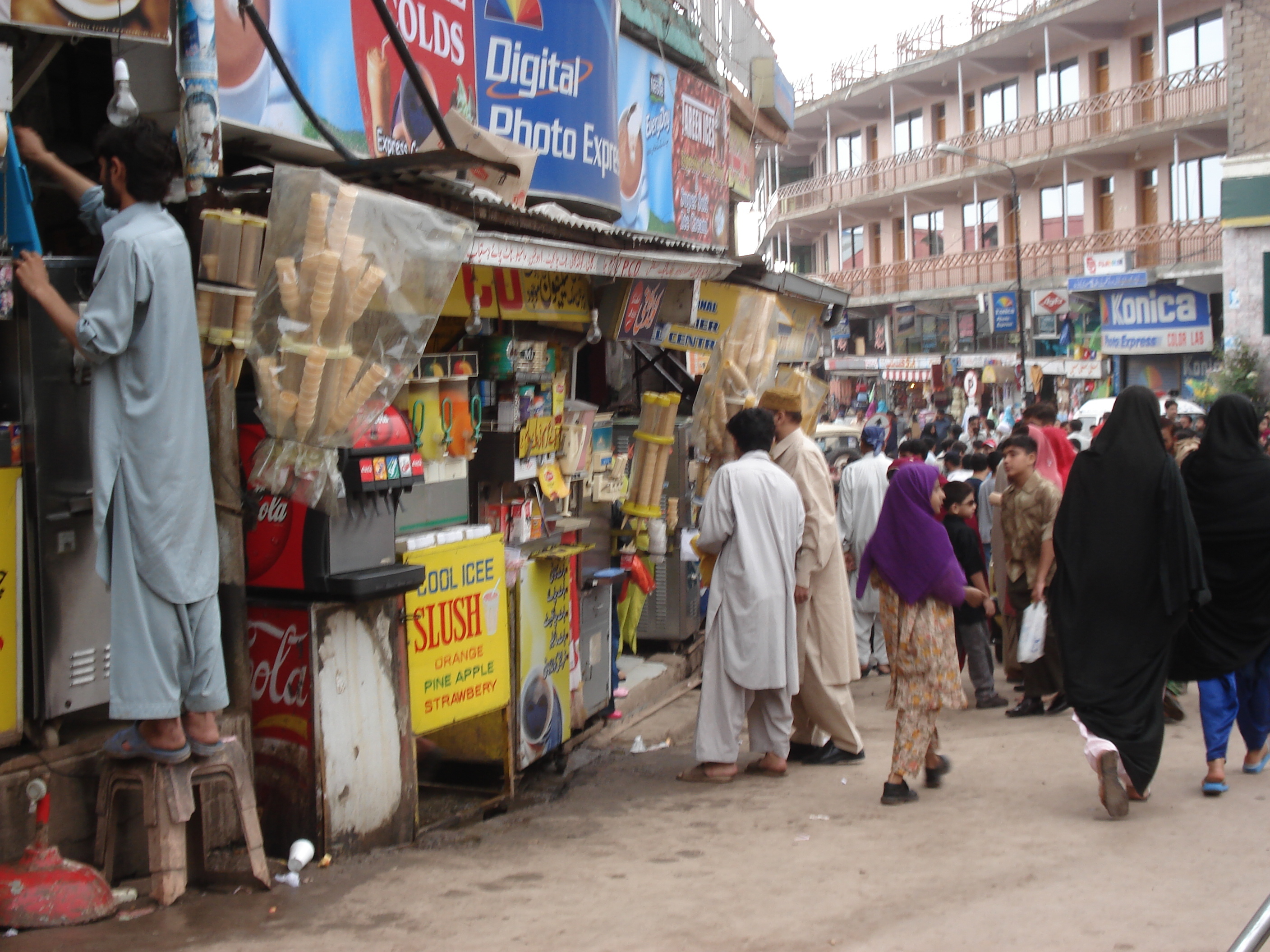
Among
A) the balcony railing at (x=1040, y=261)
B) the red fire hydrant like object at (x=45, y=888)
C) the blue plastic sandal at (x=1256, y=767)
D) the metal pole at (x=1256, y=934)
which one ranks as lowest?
the blue plastic sandal at (x=1256, y=767)

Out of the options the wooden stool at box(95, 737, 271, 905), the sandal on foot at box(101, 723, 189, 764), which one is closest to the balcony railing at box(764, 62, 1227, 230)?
the wooden stool at box(95, 737, 271, 905)

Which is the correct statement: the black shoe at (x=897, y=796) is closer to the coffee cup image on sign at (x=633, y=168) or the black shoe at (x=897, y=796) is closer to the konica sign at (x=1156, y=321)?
the coffee cup image on sign at (x=633, y=168)

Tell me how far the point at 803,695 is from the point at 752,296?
290 centimetres

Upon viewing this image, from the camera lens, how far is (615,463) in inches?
290

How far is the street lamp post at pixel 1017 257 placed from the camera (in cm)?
2925

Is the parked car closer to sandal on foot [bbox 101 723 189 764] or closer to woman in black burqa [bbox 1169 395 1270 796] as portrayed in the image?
woman in black burqa [bbox 1169 395 1270 796]

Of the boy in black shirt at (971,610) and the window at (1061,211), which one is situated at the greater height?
the window at (1061,211)

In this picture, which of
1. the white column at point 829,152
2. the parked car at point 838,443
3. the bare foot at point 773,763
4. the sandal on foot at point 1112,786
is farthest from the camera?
the white column at point 829,152

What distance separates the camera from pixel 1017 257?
98.1ft

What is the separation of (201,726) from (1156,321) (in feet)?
95.8

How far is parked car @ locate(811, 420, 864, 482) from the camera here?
1043cm

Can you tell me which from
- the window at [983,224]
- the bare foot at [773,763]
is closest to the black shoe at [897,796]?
the bare foot at [773,763]

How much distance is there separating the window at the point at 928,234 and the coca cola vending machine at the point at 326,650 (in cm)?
3464

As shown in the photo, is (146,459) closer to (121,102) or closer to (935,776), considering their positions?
(121,102)
